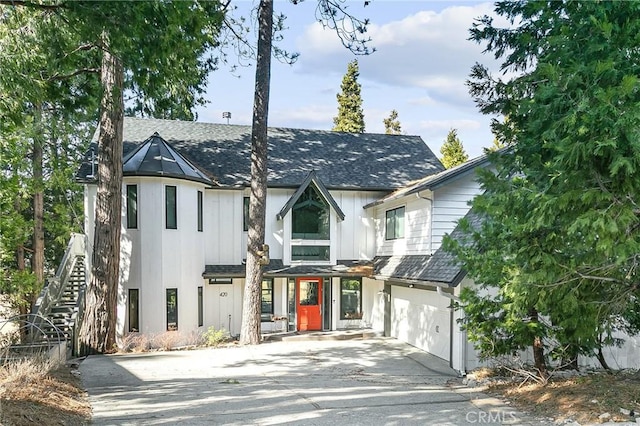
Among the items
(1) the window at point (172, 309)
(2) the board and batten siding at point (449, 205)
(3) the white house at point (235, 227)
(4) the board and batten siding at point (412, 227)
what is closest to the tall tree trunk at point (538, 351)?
(2) the board and batten siding at point (449, 205)

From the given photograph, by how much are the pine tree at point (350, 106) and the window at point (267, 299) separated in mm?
20662

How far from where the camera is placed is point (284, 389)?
9375 millimetres

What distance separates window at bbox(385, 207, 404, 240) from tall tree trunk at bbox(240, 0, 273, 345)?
489 cm

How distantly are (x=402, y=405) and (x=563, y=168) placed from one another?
4.85 metres

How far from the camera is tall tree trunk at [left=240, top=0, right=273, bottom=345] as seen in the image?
604 inches

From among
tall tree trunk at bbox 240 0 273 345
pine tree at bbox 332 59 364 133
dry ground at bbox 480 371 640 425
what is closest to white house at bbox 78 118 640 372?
tall tree trunk at bbox 240 0 273 345

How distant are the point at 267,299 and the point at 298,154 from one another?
626cm

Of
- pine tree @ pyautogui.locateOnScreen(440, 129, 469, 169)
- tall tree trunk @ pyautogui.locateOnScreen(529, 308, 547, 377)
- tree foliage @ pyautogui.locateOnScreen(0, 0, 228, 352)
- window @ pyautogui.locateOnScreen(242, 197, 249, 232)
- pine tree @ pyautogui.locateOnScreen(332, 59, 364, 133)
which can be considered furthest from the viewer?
pine tree @ pyautogui.locateOnScreen(332, 59, 364, 133)

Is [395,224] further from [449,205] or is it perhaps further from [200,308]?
[200,308]

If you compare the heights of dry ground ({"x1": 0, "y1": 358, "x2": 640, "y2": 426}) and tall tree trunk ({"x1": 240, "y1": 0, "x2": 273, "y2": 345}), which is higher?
tall tree trunk ({"x1": 240, "y1": 0, "x2": 273, "y2": 345})

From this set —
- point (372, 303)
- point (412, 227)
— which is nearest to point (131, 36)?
point (412, 227)

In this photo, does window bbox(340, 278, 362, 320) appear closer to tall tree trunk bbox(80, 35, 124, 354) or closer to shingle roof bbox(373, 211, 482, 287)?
shingle roof bbox(373, 211, 482, 287)

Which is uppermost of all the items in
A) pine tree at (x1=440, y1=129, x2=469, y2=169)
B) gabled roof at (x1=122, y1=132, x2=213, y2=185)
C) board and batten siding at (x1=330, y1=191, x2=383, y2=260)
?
pine tree at (x1=440, y1=129, x2=469, y2=169)

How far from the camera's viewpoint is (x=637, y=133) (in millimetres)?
4836
